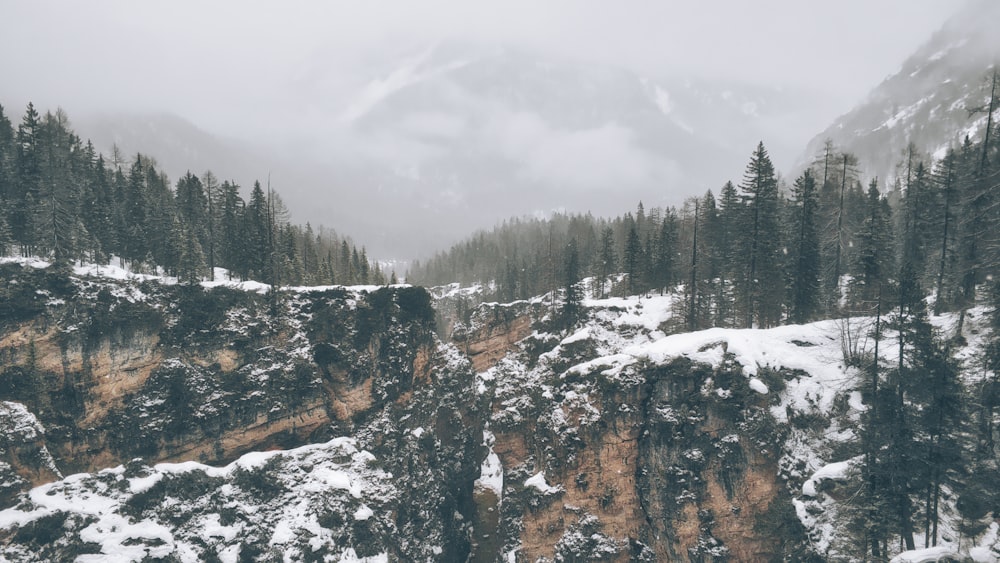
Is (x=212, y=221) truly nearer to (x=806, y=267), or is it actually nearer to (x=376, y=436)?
(x=376, y=436)

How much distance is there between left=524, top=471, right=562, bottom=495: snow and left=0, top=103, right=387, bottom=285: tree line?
35.5m

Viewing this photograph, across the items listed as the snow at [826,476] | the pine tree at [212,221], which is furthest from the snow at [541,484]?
the pine tree at [212,221]

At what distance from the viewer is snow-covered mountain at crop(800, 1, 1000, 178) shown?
479ft

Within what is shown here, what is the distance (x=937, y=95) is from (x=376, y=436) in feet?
663

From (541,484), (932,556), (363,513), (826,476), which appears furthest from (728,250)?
(363,513)

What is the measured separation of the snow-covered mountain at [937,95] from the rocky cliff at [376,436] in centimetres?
12581

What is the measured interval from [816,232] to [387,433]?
161ft

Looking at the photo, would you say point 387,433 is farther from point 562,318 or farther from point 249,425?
point 562,318

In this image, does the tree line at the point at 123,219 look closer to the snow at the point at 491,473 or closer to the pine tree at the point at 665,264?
the snow at the point at 491,473

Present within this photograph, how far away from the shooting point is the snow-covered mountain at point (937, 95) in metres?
146

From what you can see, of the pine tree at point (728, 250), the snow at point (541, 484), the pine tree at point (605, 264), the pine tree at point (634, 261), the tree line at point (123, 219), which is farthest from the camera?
the pine tree at point (605, 264)

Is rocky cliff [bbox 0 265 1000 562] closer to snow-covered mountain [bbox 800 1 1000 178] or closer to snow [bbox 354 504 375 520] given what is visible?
snow [bbox 354 504 375 520]

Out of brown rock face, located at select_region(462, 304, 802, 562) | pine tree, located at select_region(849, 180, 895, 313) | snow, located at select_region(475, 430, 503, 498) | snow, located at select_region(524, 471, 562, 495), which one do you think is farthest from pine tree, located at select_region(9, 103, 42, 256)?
pine tree, located at select_region(849, 180, 895, 313)

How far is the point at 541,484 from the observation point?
4316cm
